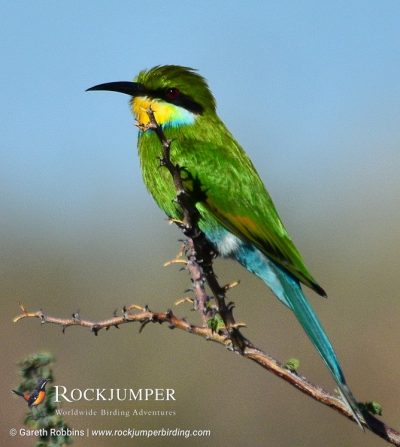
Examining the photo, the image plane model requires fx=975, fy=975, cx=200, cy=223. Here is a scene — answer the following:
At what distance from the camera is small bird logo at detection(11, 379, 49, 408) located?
5.20 feet

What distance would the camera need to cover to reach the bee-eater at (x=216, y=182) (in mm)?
2607

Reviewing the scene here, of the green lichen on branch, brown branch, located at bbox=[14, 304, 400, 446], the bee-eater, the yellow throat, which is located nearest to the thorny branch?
brown branch, located at bbox=[14, 304, 400, 446]

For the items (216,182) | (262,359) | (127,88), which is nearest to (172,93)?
(127,88)

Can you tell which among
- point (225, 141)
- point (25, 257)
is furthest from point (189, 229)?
point (25, 257)

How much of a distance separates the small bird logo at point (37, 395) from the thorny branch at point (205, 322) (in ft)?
0.49

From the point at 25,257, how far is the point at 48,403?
5513 millimetres

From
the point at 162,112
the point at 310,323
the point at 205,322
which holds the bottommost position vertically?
the point at 205,322

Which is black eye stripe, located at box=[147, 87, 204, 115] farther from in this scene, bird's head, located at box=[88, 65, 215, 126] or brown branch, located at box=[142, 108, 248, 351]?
brown branch, located at box=[142, 108, 248, 351]

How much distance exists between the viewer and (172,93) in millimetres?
3016

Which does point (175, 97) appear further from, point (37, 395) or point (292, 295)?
point (37, 395)

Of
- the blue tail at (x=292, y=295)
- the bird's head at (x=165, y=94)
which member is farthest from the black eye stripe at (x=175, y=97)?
the blue tail at (x=292, y=295)

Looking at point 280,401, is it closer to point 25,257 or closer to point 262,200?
point 262,200

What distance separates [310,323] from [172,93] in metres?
0.94

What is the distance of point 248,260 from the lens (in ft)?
8.99
